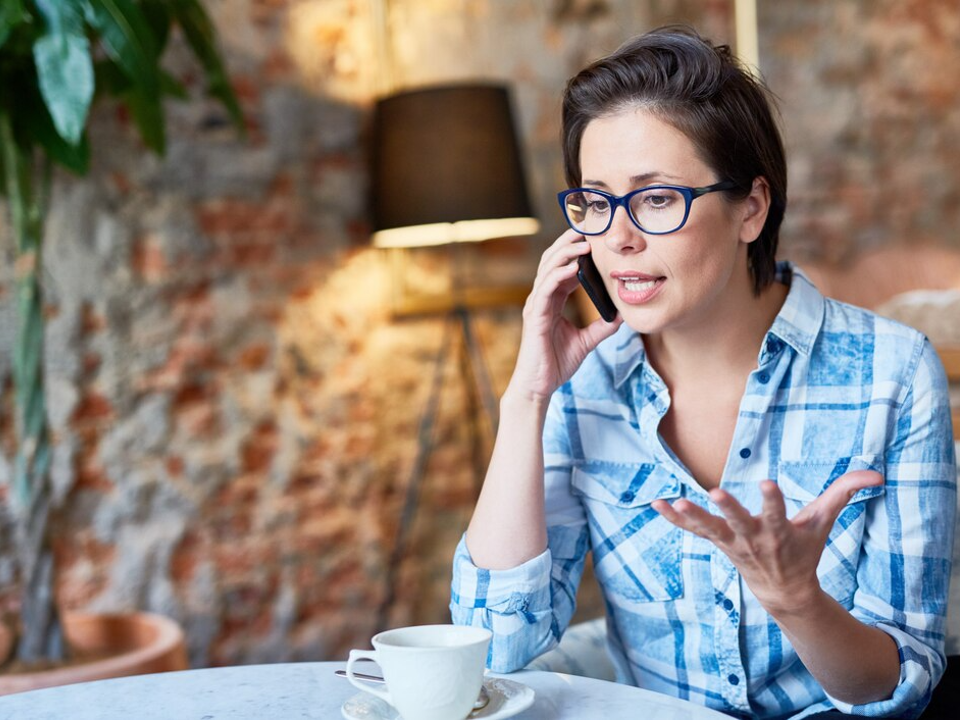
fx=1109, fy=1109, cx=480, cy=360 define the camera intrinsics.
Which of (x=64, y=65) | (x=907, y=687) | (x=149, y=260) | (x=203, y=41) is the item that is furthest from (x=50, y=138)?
(x=907, y=687)

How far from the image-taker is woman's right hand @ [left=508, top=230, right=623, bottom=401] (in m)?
1.41

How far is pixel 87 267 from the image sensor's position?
8.60 ft

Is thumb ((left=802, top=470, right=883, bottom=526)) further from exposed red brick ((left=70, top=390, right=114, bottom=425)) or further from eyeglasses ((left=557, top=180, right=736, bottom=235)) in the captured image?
exposed red brick ((left=70, top=390, right=114, bottom=425))

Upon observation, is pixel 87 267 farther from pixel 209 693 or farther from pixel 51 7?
pixel 209 693

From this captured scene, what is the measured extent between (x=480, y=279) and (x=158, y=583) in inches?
53.2

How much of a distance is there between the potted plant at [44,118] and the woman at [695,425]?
0.85 m

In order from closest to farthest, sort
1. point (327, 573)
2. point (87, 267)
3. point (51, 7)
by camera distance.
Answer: point (51, 7)
point (87, 267)
point (327, 573)

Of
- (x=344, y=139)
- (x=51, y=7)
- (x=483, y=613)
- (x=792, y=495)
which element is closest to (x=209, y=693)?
(x=483, y=613)

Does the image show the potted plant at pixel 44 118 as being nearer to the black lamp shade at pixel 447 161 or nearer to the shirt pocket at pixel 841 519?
the black lamp shade at pixel 447 161

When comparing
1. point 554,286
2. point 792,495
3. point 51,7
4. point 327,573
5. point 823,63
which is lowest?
point 327,573

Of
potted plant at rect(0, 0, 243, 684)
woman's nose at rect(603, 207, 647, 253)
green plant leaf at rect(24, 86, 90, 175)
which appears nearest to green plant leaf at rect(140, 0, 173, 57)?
potted plant at rect(0, 0, 243, 684)

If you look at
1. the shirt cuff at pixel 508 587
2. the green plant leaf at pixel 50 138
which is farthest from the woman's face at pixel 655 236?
the green plant leaf at pixel 50 138

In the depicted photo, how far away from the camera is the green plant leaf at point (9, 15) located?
173 cm

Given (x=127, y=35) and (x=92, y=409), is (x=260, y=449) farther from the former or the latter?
(x=127, y=35)
